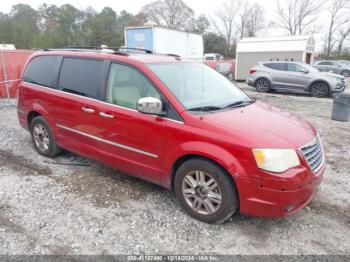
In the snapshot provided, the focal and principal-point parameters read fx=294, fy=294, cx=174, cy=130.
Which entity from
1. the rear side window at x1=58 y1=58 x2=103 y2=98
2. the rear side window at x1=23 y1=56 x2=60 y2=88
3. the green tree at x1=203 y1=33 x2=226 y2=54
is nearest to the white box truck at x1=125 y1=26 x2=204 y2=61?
the rear side window at x1=23 y1=56 x2=60 y2=88

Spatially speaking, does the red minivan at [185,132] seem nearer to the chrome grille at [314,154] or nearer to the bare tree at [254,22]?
the chrome grille at [314,154]

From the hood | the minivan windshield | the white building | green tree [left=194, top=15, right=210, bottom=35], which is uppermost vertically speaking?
green tree [left=194, top=15, right=210, bottom=35]

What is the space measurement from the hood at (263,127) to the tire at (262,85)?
11.2 meters

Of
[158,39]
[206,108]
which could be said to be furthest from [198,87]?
[158,39]

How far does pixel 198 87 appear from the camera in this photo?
3629 millimetres

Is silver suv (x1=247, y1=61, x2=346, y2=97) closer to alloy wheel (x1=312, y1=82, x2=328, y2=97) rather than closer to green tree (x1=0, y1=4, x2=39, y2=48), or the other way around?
alloy wheel (x1=312, y1=82, x2=328, y2=97)

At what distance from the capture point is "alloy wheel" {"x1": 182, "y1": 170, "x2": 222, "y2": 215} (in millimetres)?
2973

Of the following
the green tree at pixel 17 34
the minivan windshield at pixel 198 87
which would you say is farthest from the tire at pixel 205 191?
the green tree at pixel 17 34

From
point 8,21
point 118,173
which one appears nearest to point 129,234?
point 118,173

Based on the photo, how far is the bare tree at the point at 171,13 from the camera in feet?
212

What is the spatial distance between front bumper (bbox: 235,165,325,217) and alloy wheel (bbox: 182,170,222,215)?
0.88ft

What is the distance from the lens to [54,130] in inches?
179

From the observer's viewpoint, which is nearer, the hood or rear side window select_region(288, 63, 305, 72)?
the hood

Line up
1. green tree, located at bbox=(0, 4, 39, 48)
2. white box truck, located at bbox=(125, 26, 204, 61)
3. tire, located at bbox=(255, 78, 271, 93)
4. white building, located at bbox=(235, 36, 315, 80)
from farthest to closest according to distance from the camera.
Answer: green tree, located at bbox=(0, 4, 39, 48) < white building, located at bbox=(235, 36, 315, 80) < white box truck, located at bbox=(125, 26, 204, 61) < tire, located at bbox=(255, 78, 271, 93)
